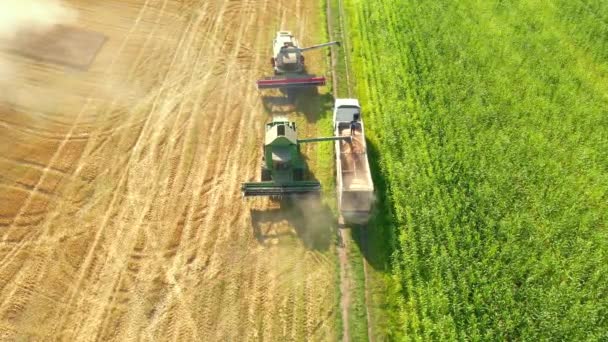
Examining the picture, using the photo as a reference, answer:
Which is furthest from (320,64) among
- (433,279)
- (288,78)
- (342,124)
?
(433,279)

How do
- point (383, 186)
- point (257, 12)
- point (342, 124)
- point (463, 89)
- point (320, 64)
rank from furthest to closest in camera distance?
1. point (257, 12)
2. point (320, 64)
3. point (463, 89)
4. point (342, 124)
5. point (383, 186)

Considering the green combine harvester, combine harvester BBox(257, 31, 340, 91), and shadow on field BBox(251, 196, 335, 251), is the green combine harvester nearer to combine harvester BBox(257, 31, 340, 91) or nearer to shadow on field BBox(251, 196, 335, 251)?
shadow on field BBox(251, 196, 335, 251)

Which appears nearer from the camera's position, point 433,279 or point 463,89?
point 433,279

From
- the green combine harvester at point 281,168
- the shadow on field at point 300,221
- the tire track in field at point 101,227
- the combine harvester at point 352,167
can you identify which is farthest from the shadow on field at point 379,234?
the tire track in field at point 101,227

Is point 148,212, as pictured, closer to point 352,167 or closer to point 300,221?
point 300,221

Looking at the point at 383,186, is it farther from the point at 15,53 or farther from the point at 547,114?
the point at 15,53
